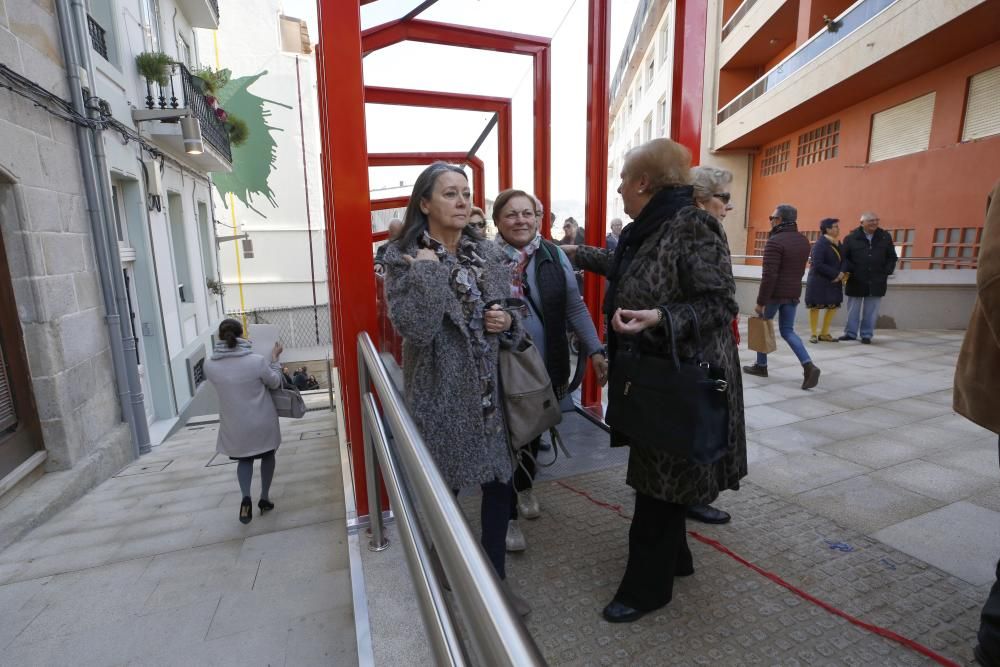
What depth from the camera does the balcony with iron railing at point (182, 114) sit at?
7.18 metres

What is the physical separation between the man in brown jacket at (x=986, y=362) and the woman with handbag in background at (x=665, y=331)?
555mm

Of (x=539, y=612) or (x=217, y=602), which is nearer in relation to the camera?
(x=539, y=612)

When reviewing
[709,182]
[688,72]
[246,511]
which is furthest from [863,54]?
[246,511]

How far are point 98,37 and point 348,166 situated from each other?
6.62m

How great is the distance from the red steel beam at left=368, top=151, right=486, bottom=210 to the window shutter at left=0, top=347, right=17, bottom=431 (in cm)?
480

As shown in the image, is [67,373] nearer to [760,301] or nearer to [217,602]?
[217,602]

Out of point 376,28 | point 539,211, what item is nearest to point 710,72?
point 376,28

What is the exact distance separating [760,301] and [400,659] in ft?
14.2

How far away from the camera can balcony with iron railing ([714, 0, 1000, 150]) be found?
23.2ft

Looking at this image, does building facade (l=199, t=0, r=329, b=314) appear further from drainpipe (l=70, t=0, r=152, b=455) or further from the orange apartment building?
the orange apartment building

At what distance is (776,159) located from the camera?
13.6m

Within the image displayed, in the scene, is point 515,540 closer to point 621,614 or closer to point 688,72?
point 621,614

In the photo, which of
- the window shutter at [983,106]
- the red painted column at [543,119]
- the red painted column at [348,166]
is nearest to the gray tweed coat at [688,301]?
the red painted column at [348,166]

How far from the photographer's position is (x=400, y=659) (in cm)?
149
